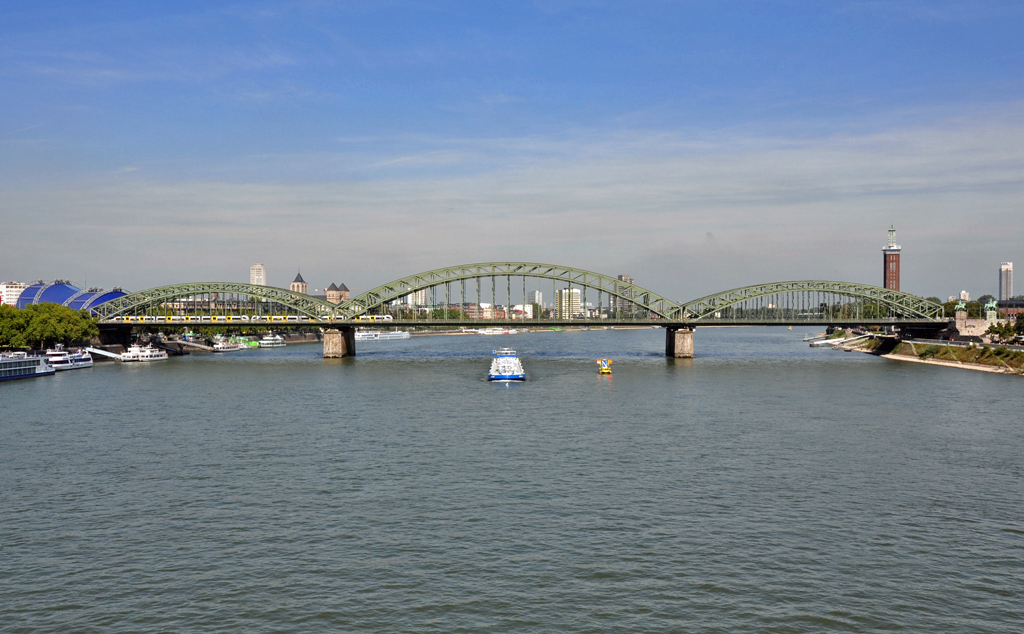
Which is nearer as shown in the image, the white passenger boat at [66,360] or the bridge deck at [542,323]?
the white passenger boat at [66,360]

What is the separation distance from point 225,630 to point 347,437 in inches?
1106

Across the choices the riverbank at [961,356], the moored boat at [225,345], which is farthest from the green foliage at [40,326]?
the riverbank at [961,356]

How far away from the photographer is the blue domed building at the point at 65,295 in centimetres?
16338

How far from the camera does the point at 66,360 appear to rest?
353 ft

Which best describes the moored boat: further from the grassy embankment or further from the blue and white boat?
the grassy embankment

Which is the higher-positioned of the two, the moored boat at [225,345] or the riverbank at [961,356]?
the moored boat at [225,345]

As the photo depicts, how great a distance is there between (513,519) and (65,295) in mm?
177473

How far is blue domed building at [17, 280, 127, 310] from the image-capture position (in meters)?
163

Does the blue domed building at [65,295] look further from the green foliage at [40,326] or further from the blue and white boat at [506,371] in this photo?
the blue and white boat at [506,371]

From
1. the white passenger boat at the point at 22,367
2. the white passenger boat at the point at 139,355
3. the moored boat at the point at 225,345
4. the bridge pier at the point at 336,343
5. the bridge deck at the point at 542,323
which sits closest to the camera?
the white passenger boat at the point at 22,367

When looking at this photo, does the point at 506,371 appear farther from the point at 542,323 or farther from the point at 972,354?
the point at 972,354

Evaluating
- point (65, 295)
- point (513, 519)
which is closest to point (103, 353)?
point (65, 295)

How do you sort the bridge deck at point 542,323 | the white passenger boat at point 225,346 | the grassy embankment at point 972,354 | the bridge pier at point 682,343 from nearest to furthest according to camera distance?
the grassy embankment at point 972,354
the bridge deck at point 542,323
the bridge pier at point 682,343
the white passenger boat at point 225,346

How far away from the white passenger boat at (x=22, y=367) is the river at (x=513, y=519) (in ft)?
108
